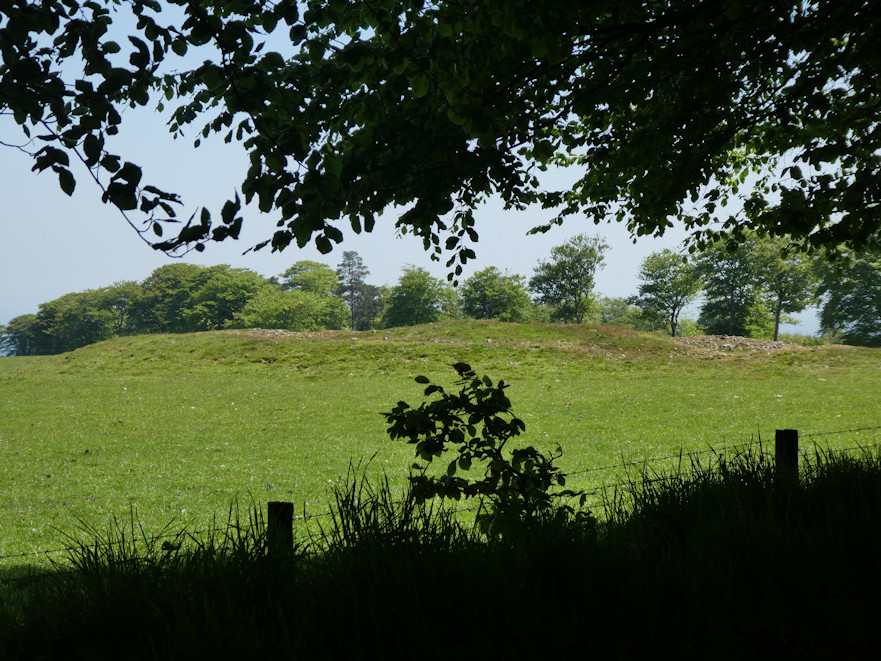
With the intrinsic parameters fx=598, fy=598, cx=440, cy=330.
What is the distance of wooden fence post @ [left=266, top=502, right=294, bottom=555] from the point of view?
304 centimetres

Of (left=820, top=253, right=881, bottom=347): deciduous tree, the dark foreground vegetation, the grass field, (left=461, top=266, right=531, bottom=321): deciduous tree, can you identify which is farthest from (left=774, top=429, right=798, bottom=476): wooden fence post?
(left=461, top=266, right=531, bottom=321): deciduous tree

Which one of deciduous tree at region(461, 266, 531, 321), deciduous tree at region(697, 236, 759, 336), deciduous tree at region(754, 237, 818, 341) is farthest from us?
deciduous tree at region(461, 266, 531, 321)

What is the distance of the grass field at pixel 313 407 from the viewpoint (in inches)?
465

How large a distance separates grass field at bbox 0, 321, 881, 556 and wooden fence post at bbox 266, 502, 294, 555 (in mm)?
3309

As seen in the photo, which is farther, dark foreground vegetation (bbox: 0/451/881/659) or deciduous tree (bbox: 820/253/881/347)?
deciduous tree (bbox: 820/253/881/347)

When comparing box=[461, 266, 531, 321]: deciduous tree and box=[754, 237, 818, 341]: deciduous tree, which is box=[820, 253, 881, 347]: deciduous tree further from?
box=[461, 266, 531, 321]: deciduous tree

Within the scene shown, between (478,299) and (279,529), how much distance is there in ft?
259

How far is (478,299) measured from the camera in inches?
3214

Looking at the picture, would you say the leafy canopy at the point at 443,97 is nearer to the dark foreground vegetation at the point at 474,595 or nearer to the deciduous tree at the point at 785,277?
the dark foreground vegetation at the point at 474,595

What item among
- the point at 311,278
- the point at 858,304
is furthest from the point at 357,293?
the point at 858,304

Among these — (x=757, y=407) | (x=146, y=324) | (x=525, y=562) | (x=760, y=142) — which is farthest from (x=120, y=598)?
(x=146, y=324)

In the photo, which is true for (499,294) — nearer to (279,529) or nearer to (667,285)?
(667,285)

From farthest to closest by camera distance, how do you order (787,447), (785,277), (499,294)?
(499,294)
(785,277)
(787,447)

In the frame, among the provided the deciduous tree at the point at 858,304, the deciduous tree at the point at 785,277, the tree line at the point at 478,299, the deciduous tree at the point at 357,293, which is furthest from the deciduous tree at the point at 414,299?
the deciduous tree at the point at 858,304
